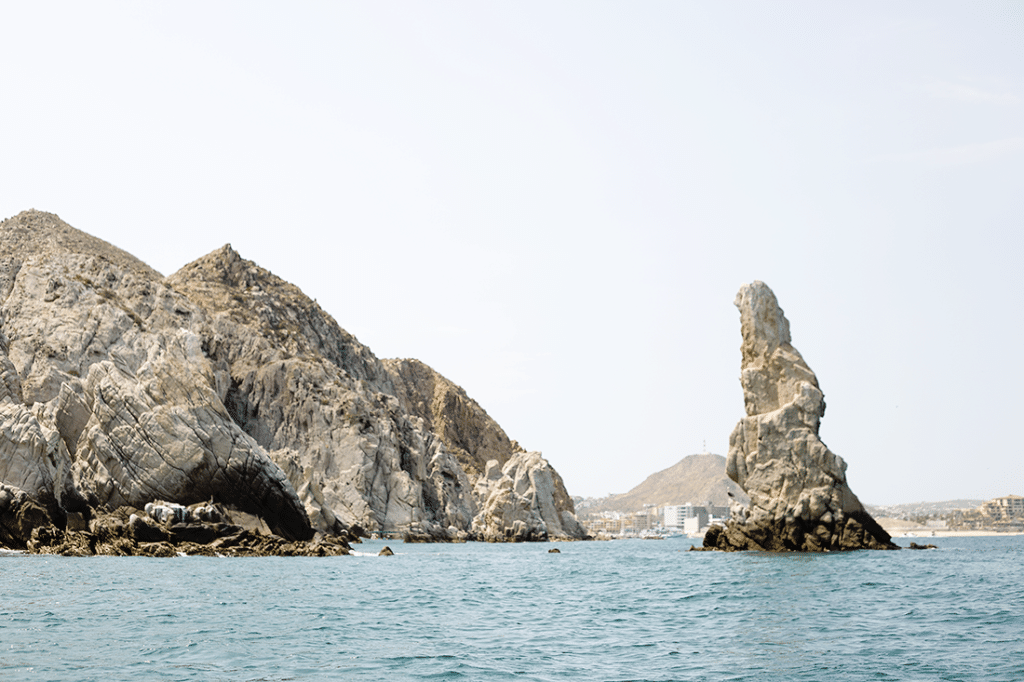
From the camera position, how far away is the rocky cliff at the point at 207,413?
56094 mm


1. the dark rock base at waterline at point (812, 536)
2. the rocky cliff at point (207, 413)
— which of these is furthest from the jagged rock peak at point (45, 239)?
the dark rock base at waterline at point (812, 536)

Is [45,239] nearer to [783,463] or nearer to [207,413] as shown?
[207,413]

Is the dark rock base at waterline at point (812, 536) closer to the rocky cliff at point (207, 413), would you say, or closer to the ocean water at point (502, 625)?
the ocean water at point (502, 625)

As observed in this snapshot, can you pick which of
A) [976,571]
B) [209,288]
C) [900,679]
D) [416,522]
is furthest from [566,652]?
[209,288]

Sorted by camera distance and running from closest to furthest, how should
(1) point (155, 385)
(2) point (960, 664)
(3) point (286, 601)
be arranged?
(2) point (960, 664) < (3) point (286, 601) < (1) point (155, 385)

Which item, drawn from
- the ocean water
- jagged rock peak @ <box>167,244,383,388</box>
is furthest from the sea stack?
jagged rock peak @ <box>167,244,383,388</box>

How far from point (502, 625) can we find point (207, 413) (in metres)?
40.8

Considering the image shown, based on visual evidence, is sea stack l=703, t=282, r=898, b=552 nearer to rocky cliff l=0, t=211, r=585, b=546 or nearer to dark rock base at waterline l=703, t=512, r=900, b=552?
dark rock base at waterline l=703, t=512, r=900, b=552

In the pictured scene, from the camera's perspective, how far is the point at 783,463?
55719 millimetres

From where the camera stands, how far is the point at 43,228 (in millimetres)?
139250

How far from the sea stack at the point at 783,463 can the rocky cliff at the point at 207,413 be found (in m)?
29.7

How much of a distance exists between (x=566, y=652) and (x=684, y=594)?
14193mm

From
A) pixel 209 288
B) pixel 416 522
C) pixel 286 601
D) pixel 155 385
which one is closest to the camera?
pixel 286 601

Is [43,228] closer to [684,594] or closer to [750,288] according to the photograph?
[750,288]
